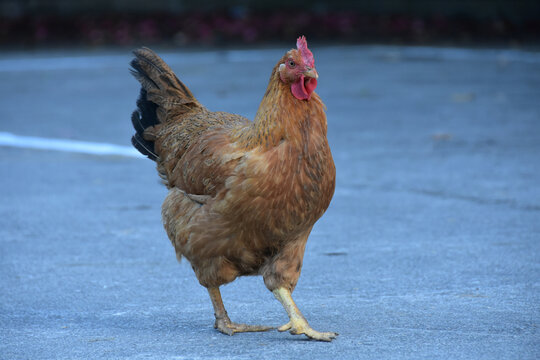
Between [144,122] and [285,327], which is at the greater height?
[144,122]

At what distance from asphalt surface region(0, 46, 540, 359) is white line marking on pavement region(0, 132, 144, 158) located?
0.19m

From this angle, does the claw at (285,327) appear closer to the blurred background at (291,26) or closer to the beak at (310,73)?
the beak at (310,73)

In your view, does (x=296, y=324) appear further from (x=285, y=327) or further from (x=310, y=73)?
(x=310, y=73)

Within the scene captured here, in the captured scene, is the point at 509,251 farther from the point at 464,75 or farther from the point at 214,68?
the point at 214,68

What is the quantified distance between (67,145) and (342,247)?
499 cm

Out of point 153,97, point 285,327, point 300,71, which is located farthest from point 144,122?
point 285,327

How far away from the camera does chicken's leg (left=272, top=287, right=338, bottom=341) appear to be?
14.1ft

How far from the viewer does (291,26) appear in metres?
21.6

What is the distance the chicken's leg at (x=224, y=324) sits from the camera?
177 inches

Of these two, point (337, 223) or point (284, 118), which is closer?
point (284, 118)

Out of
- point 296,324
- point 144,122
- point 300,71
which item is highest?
point 300,71

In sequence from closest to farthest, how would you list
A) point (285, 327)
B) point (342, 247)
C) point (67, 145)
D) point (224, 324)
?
point (285, 327), point (224, 324), point (342, 247), point (67, 145)

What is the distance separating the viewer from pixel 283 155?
4.22 meters

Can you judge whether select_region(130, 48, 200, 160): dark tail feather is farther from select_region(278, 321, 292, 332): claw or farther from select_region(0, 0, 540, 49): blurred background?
select_region(0, 0, 540, 49): blurred background
